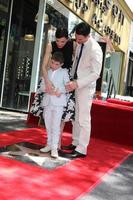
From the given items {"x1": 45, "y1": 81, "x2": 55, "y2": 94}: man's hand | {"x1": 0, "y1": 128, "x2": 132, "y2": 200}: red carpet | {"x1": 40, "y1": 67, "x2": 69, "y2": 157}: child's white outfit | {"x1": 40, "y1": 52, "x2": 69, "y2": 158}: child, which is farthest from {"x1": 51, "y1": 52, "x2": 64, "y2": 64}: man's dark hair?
{"x1": 0, "y1": 128, "x2": 132, "y2": 200}: red carpet

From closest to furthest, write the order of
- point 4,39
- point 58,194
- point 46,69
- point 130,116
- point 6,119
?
point 58,194 < point 46,69 < point 130,116 < point 6,119 < point 4,39

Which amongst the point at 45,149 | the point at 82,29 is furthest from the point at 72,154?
the point at 82,29

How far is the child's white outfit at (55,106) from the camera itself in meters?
4.92

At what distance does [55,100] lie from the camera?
4930mm

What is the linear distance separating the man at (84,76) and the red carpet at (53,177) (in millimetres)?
284

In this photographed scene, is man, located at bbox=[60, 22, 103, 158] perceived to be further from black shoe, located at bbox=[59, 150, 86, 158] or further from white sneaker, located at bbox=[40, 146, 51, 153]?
white sneaker, located at bbox=[40, 146, 51, 153]

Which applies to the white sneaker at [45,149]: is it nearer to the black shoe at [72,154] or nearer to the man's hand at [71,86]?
the black shoe at [72,154]

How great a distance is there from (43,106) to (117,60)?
46.0 feet

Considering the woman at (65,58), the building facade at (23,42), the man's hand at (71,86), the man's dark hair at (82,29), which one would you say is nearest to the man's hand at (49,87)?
the woman at (65,58)

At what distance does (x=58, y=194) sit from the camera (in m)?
3.65

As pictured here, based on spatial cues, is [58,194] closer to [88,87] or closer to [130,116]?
[88,87]

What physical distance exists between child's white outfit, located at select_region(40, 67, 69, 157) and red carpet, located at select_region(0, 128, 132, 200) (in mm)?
351

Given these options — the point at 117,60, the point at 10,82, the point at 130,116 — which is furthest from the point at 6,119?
the point at 117,60

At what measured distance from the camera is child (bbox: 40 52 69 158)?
16.1ft
